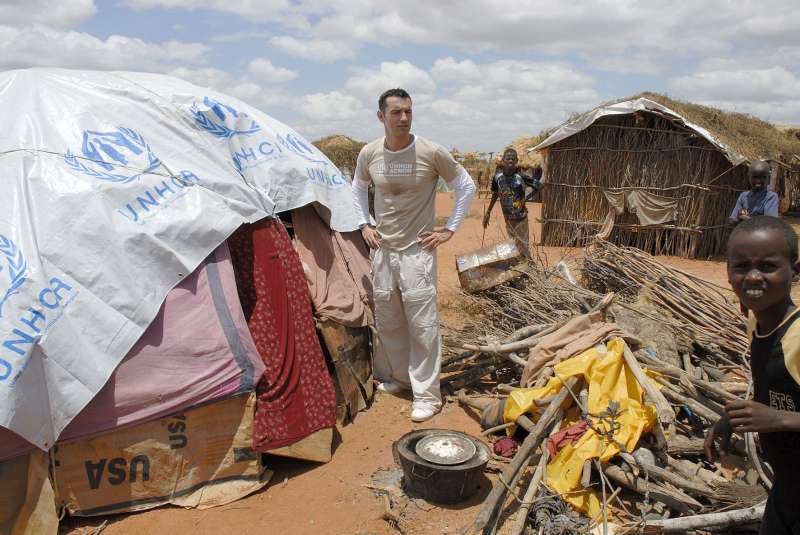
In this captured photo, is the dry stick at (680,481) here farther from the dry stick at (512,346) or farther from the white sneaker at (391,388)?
the white sneaker at (391,388)

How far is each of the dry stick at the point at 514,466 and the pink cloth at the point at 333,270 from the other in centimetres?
150

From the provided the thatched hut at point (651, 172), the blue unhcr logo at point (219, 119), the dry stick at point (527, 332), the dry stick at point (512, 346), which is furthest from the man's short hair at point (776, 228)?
the thatched hut at point (651, 172)

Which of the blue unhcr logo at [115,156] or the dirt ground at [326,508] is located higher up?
the blue unhcr logo at [115,156]

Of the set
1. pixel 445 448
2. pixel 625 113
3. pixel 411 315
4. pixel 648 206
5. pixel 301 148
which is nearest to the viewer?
pixel 445 448

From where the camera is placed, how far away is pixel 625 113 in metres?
10.1

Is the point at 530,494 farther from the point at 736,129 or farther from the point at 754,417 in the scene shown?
the point at 736,129

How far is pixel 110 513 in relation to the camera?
3088mm

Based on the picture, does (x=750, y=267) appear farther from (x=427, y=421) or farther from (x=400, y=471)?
(x=427, y=421)

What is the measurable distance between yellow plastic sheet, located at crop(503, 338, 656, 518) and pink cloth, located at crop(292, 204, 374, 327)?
1269 millimetres

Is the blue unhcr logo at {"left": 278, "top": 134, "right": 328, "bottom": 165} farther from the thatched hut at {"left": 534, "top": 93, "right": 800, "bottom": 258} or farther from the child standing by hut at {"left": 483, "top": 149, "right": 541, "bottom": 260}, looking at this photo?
the thatched hut at {"left": 534, "top": 93, "right": 800, "bottom": 258}

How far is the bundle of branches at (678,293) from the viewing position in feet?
15.4

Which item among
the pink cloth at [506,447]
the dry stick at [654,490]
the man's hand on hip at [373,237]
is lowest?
the pink cloth at [506,447]

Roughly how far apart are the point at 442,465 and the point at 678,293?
125 inches

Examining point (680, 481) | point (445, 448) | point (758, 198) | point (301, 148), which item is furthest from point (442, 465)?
point (758, 198)
